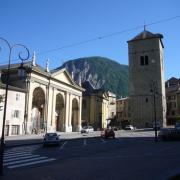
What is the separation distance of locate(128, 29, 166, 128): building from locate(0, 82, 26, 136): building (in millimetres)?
46853

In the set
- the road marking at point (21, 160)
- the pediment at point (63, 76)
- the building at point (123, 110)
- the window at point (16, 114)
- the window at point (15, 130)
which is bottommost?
the road marking at point (21, 160)

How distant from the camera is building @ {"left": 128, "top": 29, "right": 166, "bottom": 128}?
89.8 m

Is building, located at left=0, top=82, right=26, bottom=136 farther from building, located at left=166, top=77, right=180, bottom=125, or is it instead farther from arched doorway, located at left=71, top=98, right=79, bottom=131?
building, located at left=166, top=77, right=180, bottom=125

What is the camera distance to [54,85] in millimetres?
64625

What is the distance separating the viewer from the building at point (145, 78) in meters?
89.8

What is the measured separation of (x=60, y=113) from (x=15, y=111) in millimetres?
19980

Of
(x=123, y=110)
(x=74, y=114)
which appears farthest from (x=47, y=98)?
(x=123, y=110)

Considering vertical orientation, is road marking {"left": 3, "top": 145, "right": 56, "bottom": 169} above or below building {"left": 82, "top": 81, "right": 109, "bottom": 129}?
below

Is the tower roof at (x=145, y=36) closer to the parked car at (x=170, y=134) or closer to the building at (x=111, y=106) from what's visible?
the building at (x=111, y=106)

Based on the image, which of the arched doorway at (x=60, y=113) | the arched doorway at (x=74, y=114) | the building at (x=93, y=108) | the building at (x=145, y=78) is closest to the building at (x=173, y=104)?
the building at (x=145, y=78)

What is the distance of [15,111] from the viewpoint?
168 ft

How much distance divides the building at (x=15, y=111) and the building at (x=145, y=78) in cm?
4685

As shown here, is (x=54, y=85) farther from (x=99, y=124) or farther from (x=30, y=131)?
(x=99, y=124)

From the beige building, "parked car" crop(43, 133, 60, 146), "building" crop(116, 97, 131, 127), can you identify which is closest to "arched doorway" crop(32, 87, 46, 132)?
the beige building
